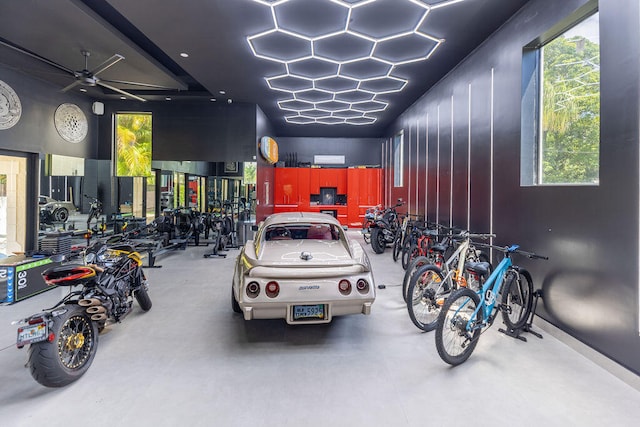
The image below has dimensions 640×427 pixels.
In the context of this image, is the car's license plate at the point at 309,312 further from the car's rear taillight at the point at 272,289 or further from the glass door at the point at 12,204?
the glass door at the point at 12,204

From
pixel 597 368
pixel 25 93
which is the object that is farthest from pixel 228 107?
pixel 597 368

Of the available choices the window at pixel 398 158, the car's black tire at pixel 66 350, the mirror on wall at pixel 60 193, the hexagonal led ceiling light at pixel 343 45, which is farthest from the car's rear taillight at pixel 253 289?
the window at pixel 398 158

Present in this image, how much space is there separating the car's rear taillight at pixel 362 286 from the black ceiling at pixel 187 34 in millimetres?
3385

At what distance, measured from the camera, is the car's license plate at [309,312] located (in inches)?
103

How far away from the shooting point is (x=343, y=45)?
16.4ft

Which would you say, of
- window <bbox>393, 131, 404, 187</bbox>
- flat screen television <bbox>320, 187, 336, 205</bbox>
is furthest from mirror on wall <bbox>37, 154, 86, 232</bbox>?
window <bbox>393, 131, 404, 187</bbox>

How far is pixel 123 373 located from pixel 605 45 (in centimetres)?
464

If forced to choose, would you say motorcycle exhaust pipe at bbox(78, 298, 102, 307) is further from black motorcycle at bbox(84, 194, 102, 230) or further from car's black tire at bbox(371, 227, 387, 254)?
black motorcycle at bbox(84, 194, 102, 230)

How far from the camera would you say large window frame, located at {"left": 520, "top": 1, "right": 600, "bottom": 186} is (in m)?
2.83

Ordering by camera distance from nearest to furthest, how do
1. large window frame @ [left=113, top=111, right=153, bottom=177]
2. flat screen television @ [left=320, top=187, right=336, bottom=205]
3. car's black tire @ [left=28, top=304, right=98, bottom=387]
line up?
car's black tire @ [left=28, top=304, right=98, bottom=387]
large window frame @ [left=113, top=111, right=153, bottom=177]
flat screen television @ [left=320, top=187, right=336, bottom=205]

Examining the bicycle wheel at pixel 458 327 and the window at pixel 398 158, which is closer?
the bicycle wheel at pixel 458 327

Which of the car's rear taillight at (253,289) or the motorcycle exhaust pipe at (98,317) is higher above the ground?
the car's rear taillight at (253,289)

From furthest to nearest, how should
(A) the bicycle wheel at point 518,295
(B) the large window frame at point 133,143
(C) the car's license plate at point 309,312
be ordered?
1. (B) the large window frame at point 133,143
2. (A) the bicycle wheel at point 518,295
3. (C) the car's license plate at point 309,312

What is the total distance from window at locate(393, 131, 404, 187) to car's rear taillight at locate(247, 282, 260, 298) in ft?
24.2
